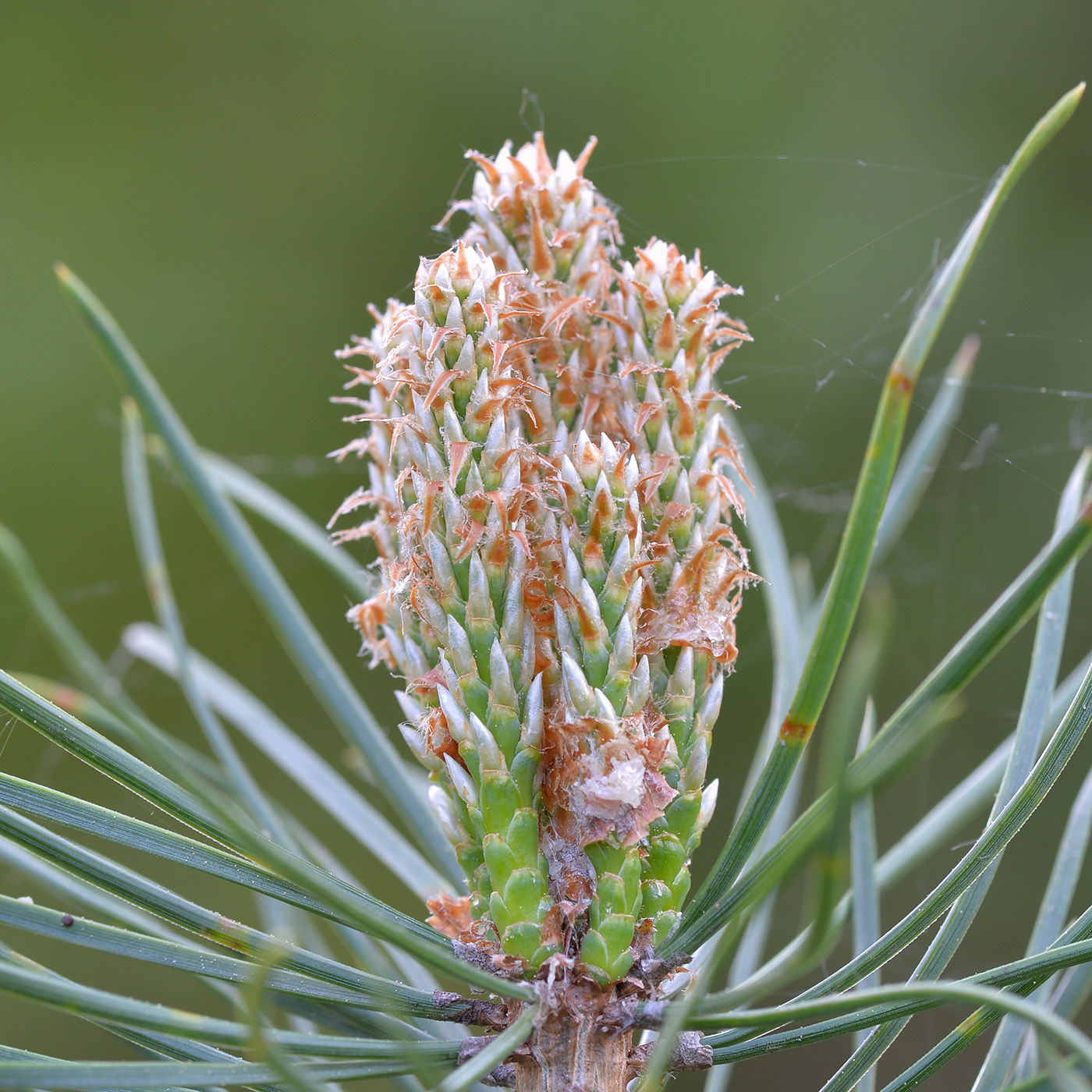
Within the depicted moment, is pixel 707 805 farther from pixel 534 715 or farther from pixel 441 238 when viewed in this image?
pixel 441 238

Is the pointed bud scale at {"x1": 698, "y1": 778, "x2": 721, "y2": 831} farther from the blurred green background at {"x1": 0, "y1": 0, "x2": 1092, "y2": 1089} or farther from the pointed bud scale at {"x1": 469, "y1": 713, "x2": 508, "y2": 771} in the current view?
the blurred green background at {"x1": 0, "y1": 0, "x2": 1092, "y2": 1089}

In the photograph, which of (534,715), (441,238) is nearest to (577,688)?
(534,715)

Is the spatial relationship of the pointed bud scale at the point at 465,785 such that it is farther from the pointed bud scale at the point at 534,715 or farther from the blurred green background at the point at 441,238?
the blurred green background at the point at 441,238

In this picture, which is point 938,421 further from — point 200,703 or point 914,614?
point 914,614

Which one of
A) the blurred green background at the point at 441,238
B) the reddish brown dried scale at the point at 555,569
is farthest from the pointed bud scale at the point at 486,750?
the blurred green background at the point at 441,238

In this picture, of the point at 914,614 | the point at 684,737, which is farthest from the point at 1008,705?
the point at 684,737

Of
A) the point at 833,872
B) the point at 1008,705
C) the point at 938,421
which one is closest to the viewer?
the point at 833,872

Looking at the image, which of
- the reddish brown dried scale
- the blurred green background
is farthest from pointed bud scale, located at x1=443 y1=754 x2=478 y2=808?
the blurred green background
